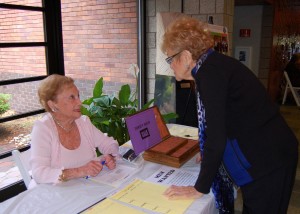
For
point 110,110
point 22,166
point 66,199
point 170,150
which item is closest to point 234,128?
point 170,150

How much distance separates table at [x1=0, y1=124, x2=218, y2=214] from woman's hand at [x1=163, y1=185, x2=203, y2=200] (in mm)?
25

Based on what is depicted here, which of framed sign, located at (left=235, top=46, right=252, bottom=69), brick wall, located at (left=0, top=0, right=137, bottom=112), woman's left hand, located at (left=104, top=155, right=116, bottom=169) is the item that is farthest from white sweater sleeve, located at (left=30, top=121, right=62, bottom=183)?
framed sign, located at (left=235, top=46, right=252, bottom=69)

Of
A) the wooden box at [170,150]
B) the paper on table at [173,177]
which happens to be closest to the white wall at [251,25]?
the wooden box at [170,150]

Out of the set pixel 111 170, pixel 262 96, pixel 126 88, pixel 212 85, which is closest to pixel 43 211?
pixel 111 170

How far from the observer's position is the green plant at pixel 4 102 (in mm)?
2177

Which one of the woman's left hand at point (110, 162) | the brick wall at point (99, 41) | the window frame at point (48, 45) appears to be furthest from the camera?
the brick wall at point (99, 41)

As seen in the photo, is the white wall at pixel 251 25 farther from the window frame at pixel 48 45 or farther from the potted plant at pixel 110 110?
the window frame at pixel 48 45

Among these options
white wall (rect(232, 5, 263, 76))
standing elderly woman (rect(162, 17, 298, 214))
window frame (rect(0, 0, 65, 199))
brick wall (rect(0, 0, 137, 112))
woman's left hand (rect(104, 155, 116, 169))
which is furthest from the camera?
white wall (rect(232, 5, 263, 76))

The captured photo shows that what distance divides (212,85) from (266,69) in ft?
18.5

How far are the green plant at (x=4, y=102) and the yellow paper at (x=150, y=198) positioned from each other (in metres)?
1.43

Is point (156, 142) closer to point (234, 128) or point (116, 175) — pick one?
point (116, 175)

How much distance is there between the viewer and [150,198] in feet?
3.67

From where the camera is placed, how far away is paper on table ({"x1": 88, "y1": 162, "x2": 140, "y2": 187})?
4.24 feet

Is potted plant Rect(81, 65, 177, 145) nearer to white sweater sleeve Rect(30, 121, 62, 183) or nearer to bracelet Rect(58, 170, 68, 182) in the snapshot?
white sweater sleeve Rect(30, 121, 62, 183)
